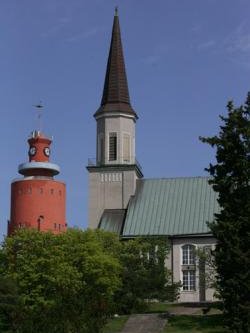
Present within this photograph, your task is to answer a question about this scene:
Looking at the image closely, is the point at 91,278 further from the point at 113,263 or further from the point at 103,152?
the point at 103,152

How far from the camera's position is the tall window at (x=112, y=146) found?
7419cm

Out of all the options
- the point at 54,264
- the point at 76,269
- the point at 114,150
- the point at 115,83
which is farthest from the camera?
the point at 115,83

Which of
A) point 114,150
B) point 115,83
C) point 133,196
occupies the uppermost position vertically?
point 115,83

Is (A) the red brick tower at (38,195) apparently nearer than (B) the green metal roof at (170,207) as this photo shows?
No

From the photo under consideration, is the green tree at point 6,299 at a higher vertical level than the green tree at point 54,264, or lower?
lower

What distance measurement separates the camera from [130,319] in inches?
1965

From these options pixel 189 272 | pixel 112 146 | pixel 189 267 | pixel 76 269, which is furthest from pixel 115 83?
pixel 76 269

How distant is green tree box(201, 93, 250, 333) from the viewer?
4209cm

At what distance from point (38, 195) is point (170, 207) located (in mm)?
11580

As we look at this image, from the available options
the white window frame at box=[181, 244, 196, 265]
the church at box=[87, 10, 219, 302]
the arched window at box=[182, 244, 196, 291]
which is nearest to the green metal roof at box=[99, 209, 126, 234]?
the church at box=[87, 10, 219, 302]

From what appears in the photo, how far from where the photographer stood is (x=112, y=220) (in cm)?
7206

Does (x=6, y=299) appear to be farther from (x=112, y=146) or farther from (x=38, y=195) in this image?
(x=112, y=146)

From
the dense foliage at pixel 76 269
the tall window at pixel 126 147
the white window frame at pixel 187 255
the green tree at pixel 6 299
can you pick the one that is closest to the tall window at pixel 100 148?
the tall window at pixel 126 147

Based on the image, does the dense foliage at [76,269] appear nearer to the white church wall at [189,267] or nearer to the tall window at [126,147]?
the white church wall at [189,267]
